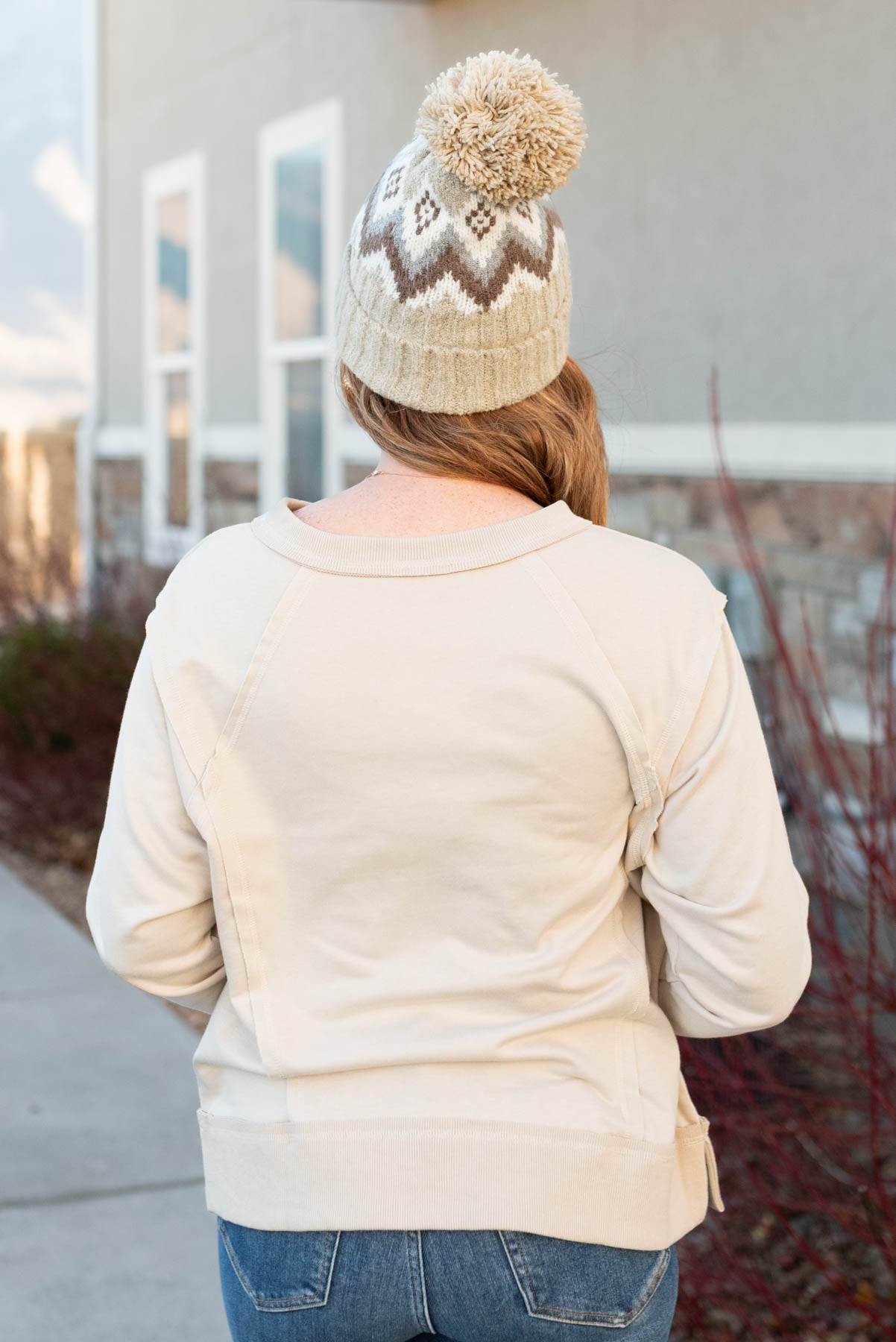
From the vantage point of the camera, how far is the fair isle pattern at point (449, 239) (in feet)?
4.59

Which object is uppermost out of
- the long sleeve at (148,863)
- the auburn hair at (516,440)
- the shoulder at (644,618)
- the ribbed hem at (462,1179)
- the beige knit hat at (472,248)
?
the beige knit hat at (472,248)

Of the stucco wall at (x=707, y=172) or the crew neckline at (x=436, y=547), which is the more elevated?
the stucco wall at (x=707, y=172)

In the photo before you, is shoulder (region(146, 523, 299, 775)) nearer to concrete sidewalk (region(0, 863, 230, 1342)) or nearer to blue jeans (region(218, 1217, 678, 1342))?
blue jeans (region(218, 1217, 678, 1342))

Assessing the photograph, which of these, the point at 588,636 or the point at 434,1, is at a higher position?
the point at 434,1

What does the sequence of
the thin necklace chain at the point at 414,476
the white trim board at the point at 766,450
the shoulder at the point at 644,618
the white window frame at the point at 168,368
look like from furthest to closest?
1. the white window frame at the point at 168,368
2. the white trim board at the point at 766,450
3. the thin necklace chain at the point at 414,476
4. the shoulder at the point at 644,618

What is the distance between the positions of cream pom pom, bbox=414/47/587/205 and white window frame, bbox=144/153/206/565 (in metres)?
6.69

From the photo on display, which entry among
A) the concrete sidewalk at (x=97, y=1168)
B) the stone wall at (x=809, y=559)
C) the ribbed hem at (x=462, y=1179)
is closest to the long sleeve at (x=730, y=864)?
the ribbed hem at (x=462, y=1179)

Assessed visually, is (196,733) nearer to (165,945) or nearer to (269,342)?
(165,945)

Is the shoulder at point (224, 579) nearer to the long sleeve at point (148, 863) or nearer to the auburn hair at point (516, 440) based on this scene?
the long sleeve at point (148, 863)

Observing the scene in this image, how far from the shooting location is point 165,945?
5.03ft

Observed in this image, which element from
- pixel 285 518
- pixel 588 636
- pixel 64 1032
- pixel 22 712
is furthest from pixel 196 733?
pixel 22 712

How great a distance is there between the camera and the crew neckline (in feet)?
4.49

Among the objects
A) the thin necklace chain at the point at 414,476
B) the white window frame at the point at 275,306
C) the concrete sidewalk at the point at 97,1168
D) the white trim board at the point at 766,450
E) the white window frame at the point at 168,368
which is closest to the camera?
the thin necklace chain at the point at 414,476

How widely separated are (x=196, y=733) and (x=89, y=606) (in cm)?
670
